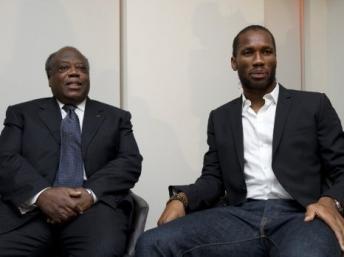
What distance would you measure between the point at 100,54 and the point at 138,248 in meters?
1.91

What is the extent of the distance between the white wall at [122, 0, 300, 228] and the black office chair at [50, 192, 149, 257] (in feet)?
3.98

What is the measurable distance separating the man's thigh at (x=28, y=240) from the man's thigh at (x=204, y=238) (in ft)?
1.68

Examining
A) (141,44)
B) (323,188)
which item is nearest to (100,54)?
(141,44)

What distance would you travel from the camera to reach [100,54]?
3.61m

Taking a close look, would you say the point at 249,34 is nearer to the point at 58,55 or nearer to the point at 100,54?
the point at 58,55

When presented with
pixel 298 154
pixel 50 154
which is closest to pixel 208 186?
pixel 298 154

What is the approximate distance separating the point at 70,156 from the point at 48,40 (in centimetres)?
126

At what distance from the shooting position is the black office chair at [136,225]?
7.52ft

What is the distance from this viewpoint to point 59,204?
229 cm

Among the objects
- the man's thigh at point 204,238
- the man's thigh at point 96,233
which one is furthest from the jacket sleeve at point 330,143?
the man's thigh at point 96,233

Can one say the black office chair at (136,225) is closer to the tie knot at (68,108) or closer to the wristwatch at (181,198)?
the wristwatch at (181,198)

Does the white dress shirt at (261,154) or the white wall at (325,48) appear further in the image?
the white wall at (325,48)

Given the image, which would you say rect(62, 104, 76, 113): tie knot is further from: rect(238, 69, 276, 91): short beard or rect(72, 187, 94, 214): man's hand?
rect(238, 69, 276, 91): short beard

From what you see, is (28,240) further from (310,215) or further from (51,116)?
(310,215)
